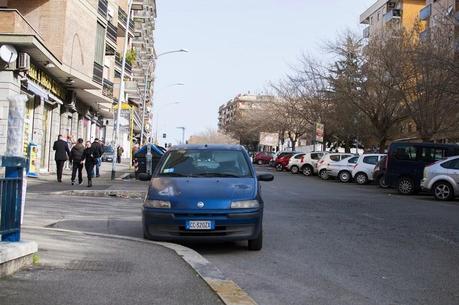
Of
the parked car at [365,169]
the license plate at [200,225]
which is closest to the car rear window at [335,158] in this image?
the parked car at [365,169]

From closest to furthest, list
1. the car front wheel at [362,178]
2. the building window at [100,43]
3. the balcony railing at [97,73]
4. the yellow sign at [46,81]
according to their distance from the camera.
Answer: the yellow sign at [46,81] → the car front wheel at [362,178] → the balcony railing at [97,73] → the building window at [100,43]

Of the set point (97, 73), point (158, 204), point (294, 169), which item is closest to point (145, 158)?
point (97, 73)

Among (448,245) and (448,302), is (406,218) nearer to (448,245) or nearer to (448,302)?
(448,245)

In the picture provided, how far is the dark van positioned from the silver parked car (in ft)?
8.48

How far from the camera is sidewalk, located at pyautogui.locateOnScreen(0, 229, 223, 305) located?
5527 mm

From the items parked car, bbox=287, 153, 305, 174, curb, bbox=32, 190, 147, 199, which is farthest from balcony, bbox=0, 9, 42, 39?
parked car, bbox=287, 153, 305, 174

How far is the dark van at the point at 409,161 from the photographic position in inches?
894

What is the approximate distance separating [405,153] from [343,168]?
9.91 metres

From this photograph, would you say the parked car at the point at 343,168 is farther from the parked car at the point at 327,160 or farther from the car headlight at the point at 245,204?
the car headlight at the point at 245,204

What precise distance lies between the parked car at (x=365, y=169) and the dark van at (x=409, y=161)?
23.0 ft

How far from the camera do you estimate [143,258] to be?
7.54m

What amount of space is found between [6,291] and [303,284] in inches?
123

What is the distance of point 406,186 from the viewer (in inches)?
896

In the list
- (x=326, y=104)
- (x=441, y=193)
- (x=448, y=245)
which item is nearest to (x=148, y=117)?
(x=326, y=104)
